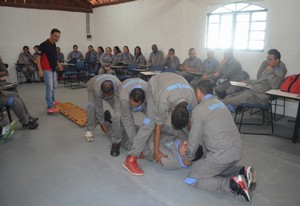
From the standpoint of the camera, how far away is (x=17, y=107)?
13.5ft

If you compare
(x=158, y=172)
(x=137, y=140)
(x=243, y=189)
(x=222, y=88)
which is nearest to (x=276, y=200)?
(x=243, y=189)

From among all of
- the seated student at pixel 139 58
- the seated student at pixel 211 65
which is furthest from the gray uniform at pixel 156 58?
the seated student at pixel 211 65

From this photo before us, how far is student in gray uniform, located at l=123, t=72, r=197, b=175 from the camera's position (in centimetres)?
242

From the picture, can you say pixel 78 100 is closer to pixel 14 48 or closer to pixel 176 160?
pixel 176 160

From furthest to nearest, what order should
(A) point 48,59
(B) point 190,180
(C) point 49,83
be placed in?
(C) point 49,83
(A) point 48,59
(B) point 190,180

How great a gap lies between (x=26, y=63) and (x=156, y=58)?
4.90m

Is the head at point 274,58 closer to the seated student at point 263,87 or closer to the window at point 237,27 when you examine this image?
the seated student at point 263,87

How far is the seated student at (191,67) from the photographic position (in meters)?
6.82

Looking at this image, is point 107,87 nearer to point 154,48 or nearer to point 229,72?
point 229,72

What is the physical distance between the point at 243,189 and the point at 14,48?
31.7 ft

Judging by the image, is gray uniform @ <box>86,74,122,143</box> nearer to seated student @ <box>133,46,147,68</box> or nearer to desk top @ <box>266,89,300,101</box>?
desk top @ <box>266,89,300,101</box>

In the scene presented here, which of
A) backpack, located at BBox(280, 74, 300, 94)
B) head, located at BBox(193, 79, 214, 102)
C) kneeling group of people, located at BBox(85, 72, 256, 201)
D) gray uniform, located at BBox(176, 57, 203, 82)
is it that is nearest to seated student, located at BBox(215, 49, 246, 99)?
gray uniform, located at BBox(176, 57, 203, 82)

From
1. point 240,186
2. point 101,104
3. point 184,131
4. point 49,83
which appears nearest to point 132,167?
point 184,131

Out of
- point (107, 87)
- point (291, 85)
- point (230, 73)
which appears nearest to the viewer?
point (107, 87)
